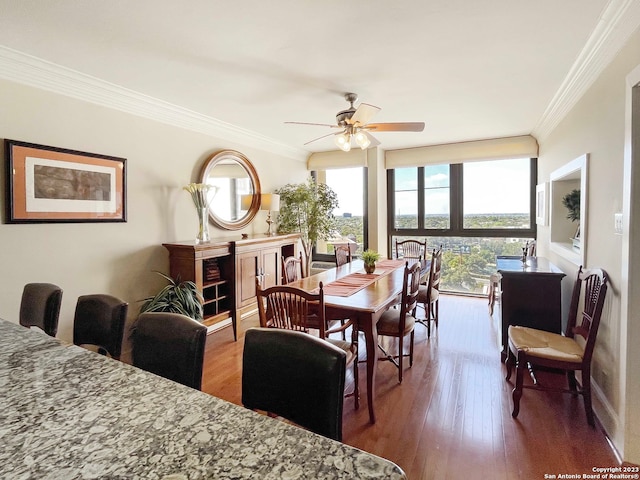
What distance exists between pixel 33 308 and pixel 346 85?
2.75 metres

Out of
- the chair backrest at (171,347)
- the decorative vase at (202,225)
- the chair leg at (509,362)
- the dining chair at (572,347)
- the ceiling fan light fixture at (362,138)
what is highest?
the ceiling fan light fixture at (362,138)

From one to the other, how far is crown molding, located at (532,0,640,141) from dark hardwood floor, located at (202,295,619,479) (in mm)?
2391

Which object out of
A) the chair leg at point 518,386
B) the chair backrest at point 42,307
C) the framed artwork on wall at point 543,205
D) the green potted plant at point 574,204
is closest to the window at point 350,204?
the framed artwork on wall at point 543,205

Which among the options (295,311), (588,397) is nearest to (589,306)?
(588,397)

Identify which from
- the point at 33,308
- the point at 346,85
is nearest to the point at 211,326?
the point at 33,308

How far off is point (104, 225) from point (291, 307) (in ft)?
6.64

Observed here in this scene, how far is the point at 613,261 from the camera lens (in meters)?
2.04

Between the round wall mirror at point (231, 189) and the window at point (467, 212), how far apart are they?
256 centimetres

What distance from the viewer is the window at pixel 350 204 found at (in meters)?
5.91

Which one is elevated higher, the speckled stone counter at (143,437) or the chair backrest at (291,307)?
the speckled stone counter at (143,437)

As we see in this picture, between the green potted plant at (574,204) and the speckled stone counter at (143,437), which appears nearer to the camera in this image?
the speckled stone counter at (143,437)

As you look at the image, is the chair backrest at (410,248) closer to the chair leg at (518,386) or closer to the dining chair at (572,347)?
the dining chair at (572,347)

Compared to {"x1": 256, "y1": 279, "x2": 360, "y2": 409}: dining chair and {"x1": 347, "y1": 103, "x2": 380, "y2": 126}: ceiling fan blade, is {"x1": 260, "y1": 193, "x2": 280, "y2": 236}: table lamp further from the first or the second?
{"x1": 256, "y1": 279, "x2": 360, "y2": 409}: dining chair

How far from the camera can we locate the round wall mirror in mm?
4051
